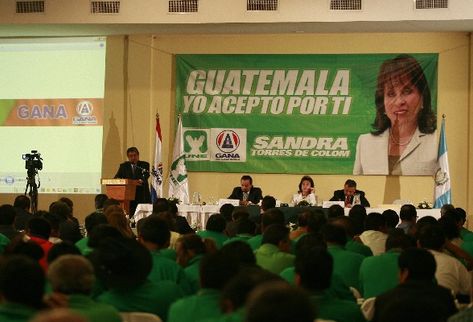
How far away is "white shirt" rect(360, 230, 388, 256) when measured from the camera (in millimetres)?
7574

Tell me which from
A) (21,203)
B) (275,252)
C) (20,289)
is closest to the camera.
A: (20,289)

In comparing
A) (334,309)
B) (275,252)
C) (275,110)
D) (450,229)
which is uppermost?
(275,110)

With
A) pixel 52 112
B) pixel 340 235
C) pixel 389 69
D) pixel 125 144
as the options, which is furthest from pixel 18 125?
pixel 340 235

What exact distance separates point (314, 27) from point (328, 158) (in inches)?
76.7

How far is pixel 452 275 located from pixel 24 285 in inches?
131

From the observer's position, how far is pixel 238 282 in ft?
10.4

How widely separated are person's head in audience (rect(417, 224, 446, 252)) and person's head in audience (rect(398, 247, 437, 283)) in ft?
5.09

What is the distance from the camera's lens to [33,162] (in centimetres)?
1401

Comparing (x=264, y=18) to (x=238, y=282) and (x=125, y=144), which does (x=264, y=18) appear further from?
(x=238, y=282)

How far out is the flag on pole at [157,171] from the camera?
46.8 ft

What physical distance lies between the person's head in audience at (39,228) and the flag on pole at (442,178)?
807 cm

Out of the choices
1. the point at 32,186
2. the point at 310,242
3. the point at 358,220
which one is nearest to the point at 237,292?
the point at 310,242

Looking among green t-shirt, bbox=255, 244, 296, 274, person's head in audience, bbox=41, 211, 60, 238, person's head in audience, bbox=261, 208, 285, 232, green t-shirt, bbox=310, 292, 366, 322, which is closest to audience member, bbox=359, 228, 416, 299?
green t-shirt, bbox=255, 244, 296, 274

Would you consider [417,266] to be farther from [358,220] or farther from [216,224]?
[358,220]
